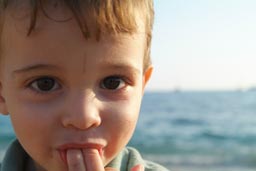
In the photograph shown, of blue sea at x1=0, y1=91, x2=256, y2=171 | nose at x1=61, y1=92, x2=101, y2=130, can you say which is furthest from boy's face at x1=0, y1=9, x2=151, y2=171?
blue sea at x1=0, y1=91, x2=256, y2=171

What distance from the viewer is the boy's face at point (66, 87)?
1.90 m

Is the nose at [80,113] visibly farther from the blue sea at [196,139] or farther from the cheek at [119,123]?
the blue sea at [196,139]

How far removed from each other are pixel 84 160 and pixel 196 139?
12.3 m

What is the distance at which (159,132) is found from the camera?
50.0 feet

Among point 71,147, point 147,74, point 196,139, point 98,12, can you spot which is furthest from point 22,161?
point 196,139

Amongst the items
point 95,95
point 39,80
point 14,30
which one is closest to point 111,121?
point 95,95

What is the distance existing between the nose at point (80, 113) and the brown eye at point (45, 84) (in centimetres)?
9

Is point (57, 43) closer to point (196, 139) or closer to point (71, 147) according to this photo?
point (71, 147)

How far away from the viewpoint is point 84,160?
193 cm

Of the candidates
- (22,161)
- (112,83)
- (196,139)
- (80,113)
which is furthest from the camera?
(196,139)

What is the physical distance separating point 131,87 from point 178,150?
10.4 meters

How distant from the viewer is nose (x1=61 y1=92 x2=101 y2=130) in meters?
1.88

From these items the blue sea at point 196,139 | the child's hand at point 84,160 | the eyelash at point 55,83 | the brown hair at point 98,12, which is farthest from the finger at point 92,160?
the blue sea at point 196,139

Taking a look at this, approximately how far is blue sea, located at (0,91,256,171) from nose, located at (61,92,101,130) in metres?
8.20
